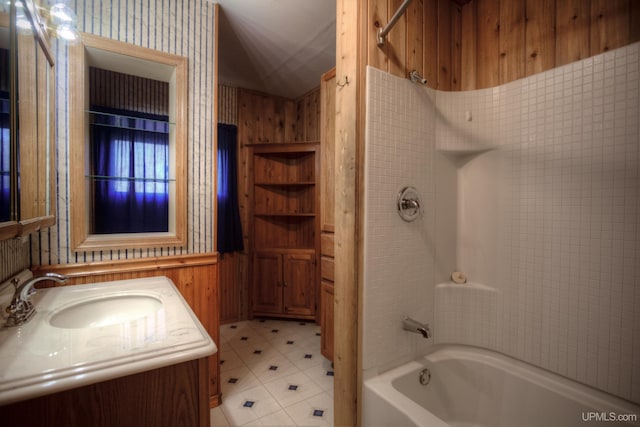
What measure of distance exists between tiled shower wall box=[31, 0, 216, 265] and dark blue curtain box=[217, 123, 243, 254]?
1346mm

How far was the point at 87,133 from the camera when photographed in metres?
1.64

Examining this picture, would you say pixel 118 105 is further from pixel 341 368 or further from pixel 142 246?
pixel 341 368

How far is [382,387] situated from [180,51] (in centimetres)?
234

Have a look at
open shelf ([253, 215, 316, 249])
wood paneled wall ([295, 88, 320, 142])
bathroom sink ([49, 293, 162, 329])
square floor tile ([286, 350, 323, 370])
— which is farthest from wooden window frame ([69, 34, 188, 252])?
wood paneled wall ([295, 88, 320, 142])

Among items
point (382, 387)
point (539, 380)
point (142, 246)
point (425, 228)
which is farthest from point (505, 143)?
point (142, 246)

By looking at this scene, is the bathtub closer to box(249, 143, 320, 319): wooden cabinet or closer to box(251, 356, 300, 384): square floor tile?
box(251, 356, 300, 384): square floor tile

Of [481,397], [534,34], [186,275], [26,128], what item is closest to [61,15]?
[26,128]

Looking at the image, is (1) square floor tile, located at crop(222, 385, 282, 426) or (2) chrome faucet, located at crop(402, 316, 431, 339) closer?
(2) chrome faucet, located at crop(402, 316, 431, 339)

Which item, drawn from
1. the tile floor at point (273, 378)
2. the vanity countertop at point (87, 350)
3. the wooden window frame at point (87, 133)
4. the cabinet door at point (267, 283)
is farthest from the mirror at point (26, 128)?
the cabinet door at point (267, 283)

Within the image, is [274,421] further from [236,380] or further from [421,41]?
[421,41]

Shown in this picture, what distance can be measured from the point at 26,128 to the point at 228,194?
233cm

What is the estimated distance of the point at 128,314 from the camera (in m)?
1.35

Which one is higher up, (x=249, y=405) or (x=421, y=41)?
(x=421, y=41)

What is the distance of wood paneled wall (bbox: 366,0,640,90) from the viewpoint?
1306 mm
